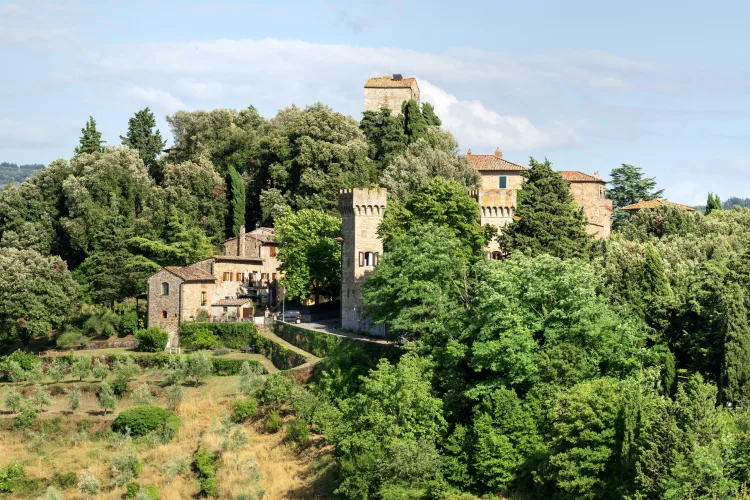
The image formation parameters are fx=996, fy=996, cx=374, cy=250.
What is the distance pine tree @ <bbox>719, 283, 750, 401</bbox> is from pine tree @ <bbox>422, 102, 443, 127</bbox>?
52078 mm

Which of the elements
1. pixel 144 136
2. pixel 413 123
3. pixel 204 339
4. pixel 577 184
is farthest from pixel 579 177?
pixel 144 136

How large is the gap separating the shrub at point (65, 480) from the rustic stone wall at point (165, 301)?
1978cm

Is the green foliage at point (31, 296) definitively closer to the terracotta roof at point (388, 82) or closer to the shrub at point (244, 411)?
the shrub at point (244, 411)

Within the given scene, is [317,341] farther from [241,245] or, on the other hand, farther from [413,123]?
[413,123]

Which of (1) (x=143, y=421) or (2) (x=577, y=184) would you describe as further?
(2) (x=577, y=184)

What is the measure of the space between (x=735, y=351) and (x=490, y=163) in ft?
136

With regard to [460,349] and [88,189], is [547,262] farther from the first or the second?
[88,189]

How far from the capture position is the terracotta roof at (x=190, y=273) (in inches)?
2803

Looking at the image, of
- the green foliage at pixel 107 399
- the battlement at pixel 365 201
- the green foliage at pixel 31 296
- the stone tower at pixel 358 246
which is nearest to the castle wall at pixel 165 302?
the green foliage at pixel 31 296

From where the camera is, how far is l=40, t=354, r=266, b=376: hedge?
64.8m

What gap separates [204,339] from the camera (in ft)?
228

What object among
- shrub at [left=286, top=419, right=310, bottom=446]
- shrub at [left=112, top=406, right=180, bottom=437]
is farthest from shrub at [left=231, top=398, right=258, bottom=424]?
shrub at [left=286, top=419, right=310, bottom=446]

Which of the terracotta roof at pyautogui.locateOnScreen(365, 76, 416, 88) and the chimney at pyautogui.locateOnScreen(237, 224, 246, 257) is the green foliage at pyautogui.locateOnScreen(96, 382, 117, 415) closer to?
the chimney at pyautogui.locateOnScreen(237, 224, 246, 257)

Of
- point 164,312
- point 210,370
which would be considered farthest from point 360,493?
point 164,312
